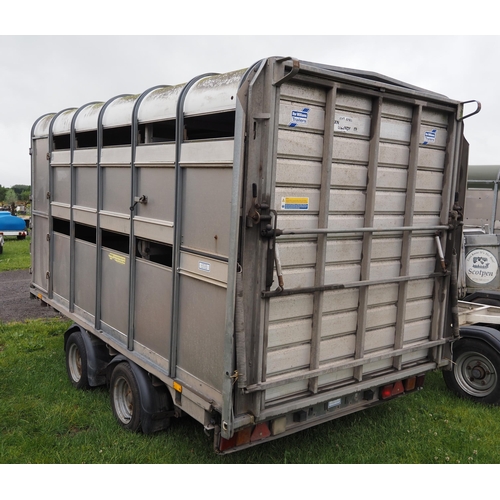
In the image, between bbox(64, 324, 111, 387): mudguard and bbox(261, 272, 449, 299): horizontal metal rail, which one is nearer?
bbox(261, 272, 449, 299): horizontal metal rail

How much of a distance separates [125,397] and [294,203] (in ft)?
9.25

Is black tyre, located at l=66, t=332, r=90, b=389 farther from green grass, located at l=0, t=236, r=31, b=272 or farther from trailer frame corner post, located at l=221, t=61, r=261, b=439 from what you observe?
green grass, located at l=0, t=236, r=31, b=272

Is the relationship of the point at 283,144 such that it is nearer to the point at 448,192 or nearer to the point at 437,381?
the point at 448,192

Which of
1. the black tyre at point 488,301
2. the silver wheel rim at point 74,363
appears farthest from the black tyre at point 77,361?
the black tyre at point 488,301

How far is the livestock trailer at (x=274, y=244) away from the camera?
364 cm

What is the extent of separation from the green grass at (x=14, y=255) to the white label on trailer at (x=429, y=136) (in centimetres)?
1390

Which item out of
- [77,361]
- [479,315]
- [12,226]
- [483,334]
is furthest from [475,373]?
[12,226]

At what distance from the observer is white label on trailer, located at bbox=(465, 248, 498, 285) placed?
741cm

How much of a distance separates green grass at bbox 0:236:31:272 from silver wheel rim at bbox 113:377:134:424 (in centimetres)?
1160

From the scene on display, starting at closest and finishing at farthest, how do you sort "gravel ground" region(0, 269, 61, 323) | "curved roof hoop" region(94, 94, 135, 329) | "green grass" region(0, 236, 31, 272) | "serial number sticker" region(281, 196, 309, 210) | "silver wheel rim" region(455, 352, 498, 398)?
1. "serial number sticker" region(281, 196, 309, 210)
2. "curved roof hoop" region(94, 94, 135, 329)
3. "silver wheel rim" region(455, 352, 498, 398)
4. "gravel ground" region(0, 269, 61, 323)
5. "green grass" region(0, 236, 31, 272)

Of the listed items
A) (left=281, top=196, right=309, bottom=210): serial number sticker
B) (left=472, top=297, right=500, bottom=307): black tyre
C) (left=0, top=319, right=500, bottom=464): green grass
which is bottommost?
(left=0, top=319, right=500, bottom=464): green grass

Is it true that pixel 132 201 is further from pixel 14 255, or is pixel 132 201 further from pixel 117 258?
pixel 14 255

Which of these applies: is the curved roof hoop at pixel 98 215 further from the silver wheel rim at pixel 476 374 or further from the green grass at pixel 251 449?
the silver wheel rim at pixel 476 374

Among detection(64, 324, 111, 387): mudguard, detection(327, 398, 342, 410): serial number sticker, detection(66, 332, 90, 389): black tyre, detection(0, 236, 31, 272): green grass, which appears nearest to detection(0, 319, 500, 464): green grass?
detection(66, 332, 90, 389): black tyre
